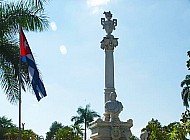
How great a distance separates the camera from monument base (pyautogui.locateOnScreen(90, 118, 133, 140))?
27.4 m

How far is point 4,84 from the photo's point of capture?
15070mm

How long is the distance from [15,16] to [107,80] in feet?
57.3

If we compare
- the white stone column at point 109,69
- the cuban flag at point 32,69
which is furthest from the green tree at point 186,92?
the cuban flag at point 32,69

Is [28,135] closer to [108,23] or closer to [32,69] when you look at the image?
[108,23]

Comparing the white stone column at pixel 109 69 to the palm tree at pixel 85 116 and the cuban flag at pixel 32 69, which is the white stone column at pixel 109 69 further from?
the palm tree at pixel 85 116

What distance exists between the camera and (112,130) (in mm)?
27406

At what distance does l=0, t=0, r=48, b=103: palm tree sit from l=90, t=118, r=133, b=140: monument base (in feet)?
41.8

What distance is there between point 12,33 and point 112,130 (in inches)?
539

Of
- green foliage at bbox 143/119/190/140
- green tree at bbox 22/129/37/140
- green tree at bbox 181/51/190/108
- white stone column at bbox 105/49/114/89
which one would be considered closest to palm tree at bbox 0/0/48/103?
white stone column at bbox 105/49/114/89

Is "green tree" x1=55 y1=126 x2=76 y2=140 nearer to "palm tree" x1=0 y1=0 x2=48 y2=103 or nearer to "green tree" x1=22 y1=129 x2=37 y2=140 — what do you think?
"green tree" x1=22 y1=129 x2=37 y2=140

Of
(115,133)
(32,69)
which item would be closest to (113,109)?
(115,133)

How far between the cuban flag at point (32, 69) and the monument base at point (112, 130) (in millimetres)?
12776

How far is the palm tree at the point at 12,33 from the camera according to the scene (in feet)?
48.4

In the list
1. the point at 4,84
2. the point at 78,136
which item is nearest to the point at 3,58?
the point at 4,84
